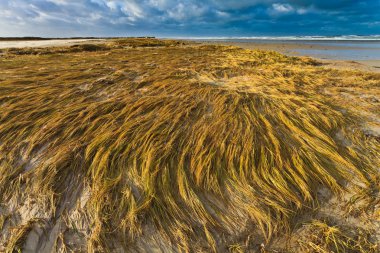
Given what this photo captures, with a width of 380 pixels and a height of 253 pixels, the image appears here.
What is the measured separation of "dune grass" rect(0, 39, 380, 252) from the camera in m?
1.60

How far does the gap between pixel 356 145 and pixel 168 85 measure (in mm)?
2830

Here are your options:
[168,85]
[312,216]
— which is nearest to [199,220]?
[312,216]

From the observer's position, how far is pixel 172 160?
2152 millimetres

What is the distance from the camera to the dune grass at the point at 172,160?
5.25 feet

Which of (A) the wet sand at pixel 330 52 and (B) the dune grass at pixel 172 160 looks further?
(A) the wet sand at pixel 330 52

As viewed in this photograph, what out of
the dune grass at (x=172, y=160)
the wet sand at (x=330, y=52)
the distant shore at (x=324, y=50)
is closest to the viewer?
the dune grass at (x=172, y=160)

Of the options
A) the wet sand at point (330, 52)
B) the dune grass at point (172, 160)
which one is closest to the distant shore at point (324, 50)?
the wet sand at point (330, 52)

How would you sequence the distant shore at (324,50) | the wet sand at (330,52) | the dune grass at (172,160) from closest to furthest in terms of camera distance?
the dune grass at (172,160) < the wet sand at (330,52) < the distant shore at (324,50)

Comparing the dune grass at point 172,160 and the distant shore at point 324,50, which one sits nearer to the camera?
the dune grass at point 172,160

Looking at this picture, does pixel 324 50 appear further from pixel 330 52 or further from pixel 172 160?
pixel 172 160

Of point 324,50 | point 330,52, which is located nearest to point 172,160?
point 330,52

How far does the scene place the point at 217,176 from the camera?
2.00m

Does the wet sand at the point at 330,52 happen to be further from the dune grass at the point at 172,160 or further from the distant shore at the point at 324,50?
the dune grass at the point at 172,160

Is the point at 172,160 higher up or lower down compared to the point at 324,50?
higher up
